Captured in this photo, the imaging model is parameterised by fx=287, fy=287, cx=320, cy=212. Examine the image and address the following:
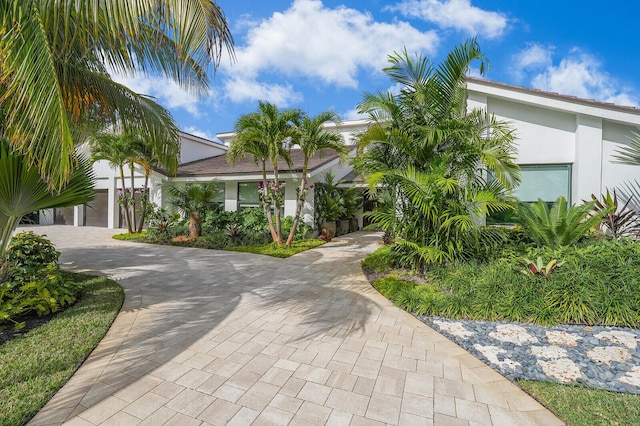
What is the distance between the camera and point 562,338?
378cm

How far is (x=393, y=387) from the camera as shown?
2785mm

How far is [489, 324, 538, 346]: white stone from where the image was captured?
373 cm

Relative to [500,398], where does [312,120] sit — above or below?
above

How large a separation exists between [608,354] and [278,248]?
330 inches

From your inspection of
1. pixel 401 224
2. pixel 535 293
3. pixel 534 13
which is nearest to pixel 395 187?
pixel 401 224

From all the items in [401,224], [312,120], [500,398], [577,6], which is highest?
[577,6]

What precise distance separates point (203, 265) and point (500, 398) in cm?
721

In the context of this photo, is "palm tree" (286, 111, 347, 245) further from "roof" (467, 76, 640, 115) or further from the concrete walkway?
the concrete walkway

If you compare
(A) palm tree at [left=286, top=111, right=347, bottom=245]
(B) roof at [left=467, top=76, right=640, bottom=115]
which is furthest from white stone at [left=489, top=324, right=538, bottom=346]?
(A) palm tree at [left=286, top=111, right=347, bottom=245]

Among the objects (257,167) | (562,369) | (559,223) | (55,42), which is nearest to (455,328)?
(562,369)

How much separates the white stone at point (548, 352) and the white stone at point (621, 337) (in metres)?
0.81

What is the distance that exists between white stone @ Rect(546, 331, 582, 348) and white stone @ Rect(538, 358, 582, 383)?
437 mm

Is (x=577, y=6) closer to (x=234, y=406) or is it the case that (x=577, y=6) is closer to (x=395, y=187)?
(x=395, y=187)

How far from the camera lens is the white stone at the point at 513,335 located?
373 centimetres
